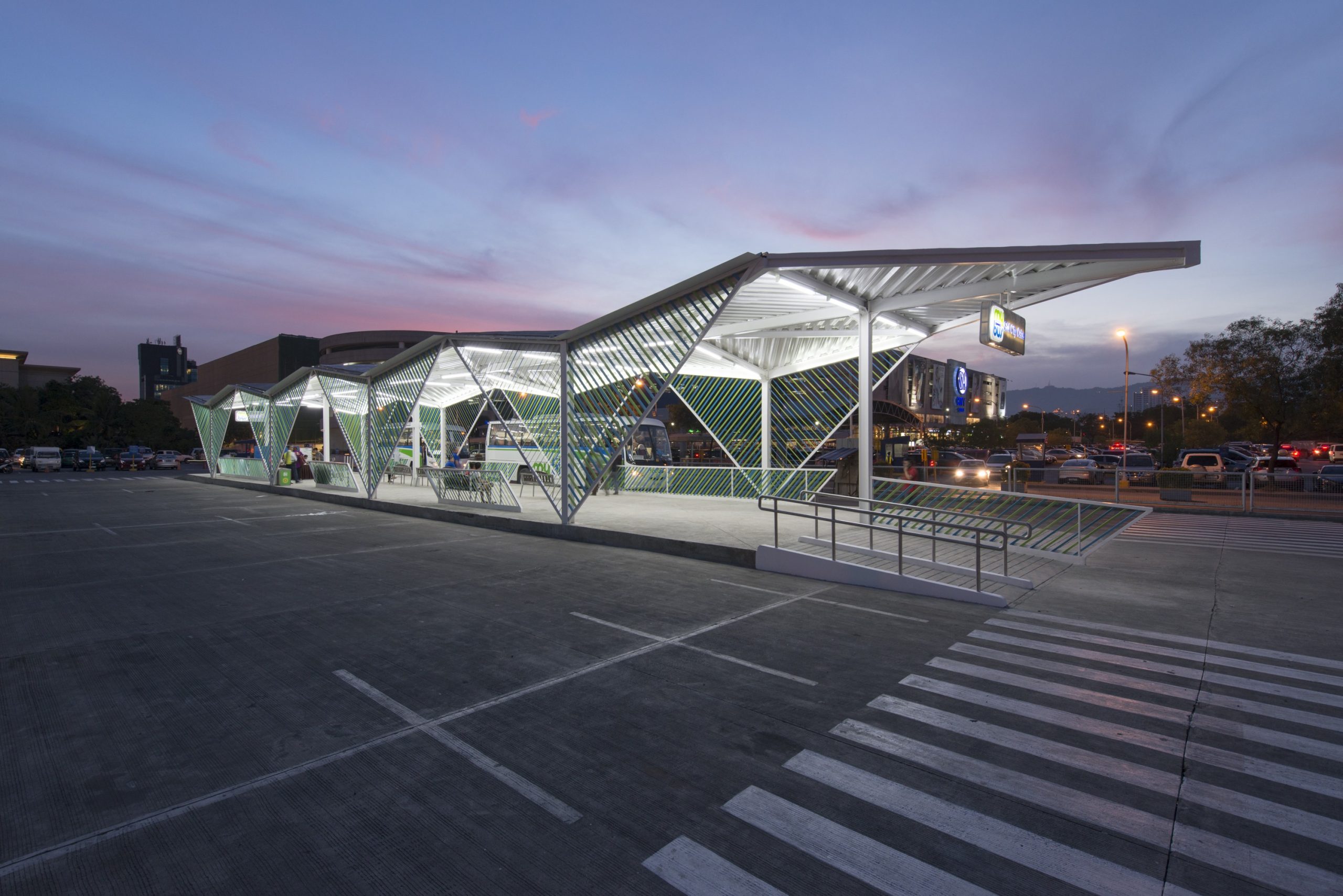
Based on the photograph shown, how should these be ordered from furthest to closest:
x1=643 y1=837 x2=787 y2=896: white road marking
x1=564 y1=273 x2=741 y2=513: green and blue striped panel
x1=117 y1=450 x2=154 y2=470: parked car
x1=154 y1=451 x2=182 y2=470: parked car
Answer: x1=154 y1=451 x2=182 y2=470: parked car < x1=117 y1=450 x2=154 y2=470: parked car < x1=564 y1=273 x2=741 y2=513: green and blue striped panel < x1=643 y1=837 x2=787 y2=896: white road marking

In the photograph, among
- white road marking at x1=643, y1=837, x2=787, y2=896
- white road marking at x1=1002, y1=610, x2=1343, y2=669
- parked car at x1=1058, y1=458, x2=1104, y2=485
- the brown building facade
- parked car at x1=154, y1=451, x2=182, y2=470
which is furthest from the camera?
the brown building facade

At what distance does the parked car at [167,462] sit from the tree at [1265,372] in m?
60.2

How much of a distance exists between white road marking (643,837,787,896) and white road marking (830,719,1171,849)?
158 cm

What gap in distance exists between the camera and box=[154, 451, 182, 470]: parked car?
44.8 m

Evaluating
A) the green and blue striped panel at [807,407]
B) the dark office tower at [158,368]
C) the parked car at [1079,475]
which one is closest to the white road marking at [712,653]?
the green and blue striped panel at [807,407]

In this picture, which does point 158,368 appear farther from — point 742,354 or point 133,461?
point 742,354

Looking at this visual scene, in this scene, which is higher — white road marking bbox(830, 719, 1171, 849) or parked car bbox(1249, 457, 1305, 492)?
parked car bbox(1249, 457, 1305, 492)

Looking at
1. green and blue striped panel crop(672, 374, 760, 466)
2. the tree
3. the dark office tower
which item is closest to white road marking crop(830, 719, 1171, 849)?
green and blue striped panel crop(672, 374, 760, 466)

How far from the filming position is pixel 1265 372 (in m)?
28.0

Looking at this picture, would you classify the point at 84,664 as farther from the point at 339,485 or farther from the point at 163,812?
the point at 339,485

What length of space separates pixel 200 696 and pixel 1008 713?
6313 mm

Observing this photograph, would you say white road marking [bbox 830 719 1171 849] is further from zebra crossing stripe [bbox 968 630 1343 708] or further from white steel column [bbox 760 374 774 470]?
white steel column [bbox 760 374 774 470]

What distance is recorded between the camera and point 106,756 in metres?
4.26

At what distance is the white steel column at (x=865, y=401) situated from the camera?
1346cm
